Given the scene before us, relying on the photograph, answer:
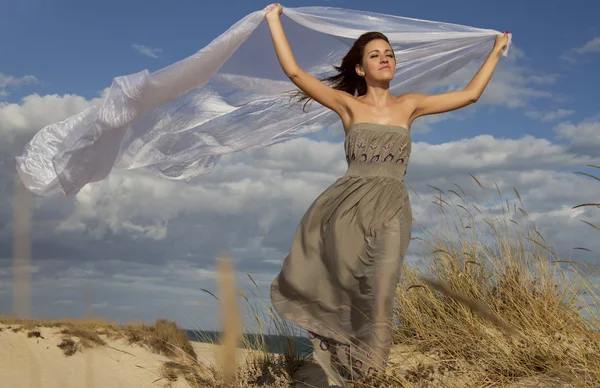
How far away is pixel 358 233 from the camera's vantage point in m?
3.56

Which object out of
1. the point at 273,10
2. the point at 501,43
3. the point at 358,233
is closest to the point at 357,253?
the point at 358,233

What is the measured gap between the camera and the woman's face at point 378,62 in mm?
3850

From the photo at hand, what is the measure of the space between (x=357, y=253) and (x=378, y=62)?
1.20m

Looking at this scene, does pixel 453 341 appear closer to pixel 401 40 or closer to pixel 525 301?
pixel 525 301

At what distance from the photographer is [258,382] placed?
5.01 meters

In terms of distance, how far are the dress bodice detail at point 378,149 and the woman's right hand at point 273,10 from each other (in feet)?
2.99

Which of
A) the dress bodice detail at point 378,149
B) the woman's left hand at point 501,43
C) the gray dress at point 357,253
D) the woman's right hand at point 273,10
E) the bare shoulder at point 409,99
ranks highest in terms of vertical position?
the woman's right hand at point 273,10

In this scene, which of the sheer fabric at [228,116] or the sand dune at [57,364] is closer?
the sheer fabric at [228,116]

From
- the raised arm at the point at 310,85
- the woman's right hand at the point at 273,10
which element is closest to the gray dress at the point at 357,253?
the raised arm at the point at 310,85

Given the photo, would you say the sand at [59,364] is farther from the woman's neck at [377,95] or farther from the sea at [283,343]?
the woman's neck at [377,95]

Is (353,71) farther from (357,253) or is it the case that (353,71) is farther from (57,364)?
(57,364)

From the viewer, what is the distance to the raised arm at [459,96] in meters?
3.95

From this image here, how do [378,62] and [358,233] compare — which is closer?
[358,233]

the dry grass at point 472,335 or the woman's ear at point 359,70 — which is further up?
the woman's ear at point 359,70
